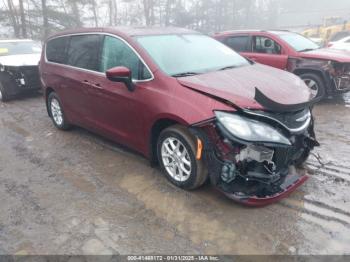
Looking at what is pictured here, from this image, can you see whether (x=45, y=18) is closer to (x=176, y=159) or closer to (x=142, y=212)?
(x=176, y=159)

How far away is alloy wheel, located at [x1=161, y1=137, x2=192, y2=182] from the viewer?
140 inches

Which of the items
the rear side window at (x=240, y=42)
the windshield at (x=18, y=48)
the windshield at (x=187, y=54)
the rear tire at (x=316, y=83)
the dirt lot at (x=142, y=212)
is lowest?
the dirt lot at (x=142, y=212)

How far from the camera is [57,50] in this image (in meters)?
5.63

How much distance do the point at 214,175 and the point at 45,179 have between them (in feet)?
7.54

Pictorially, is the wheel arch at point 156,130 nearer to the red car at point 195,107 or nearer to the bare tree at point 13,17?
the red car at point 195,107

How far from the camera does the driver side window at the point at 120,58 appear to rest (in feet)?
12.7

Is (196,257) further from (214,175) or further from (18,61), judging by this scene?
(18,61)

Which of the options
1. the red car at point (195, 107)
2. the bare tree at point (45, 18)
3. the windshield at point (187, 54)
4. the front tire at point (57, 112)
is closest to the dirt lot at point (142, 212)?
the red car at point (195, 107)

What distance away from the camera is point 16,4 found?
20484 millimetres

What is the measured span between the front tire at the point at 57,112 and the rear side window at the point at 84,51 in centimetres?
91

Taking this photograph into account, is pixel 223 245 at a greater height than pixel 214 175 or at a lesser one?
→ lesser

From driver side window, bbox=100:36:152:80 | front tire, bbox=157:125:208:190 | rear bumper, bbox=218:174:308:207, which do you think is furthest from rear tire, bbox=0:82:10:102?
rear bumper, bbox=218:174:308:207

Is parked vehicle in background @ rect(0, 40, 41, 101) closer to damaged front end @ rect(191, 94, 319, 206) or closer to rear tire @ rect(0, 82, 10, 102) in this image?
rear tire @ rect(0, 82, 10, 102)

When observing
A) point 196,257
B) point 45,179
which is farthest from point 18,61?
point 196,257
